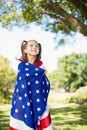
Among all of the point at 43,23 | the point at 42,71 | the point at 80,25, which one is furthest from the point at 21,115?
the point at 43,23

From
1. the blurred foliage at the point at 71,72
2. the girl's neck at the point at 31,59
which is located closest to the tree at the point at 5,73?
the blurred foliage at the point at 71,72

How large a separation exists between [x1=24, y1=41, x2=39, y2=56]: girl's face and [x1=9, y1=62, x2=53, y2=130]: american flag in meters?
0.13

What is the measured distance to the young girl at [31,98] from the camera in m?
3.94

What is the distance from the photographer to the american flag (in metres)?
3.93

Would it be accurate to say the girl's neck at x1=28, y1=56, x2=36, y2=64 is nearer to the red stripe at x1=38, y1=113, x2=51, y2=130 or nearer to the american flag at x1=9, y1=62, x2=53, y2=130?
the american flag at x1=9, y1=62, x2=53, y2=130

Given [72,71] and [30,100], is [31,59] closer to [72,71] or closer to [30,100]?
[30,100]

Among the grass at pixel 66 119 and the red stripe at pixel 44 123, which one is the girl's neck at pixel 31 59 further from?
the grass at pixel 66 119

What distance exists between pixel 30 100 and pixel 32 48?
0.58 m

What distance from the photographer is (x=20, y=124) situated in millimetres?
3977

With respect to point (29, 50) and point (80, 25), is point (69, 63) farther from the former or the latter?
point (29, 50)

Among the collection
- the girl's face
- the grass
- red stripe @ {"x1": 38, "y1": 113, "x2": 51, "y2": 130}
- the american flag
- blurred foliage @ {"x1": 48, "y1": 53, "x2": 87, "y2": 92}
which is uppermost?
the girl's face

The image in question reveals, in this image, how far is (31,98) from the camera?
396cm

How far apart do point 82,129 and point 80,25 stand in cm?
343

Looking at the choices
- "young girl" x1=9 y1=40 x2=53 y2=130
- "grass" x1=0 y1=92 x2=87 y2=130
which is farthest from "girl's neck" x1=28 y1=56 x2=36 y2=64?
"grass" x1=0 y1=92 x2=87 y2=130
